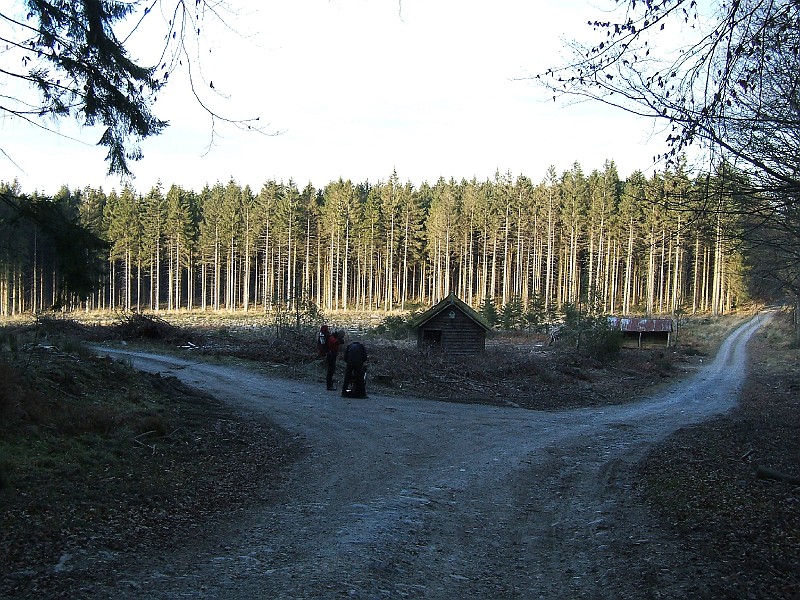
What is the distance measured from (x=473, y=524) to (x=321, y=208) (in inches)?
3087

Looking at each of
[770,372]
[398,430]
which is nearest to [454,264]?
[770,372]

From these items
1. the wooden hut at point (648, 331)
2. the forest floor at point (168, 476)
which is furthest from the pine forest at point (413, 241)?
the forest floor at point (168, 476)

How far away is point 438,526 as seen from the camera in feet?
22.7

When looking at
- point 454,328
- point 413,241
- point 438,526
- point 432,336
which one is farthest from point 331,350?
point 413,241

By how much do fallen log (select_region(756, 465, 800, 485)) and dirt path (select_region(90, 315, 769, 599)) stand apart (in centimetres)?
175

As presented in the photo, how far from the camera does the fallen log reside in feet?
27.0

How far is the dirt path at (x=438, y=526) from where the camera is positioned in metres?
5.25

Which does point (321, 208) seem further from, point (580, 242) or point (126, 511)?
point (126, 511)

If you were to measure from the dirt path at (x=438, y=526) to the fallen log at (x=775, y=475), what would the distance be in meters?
1.75

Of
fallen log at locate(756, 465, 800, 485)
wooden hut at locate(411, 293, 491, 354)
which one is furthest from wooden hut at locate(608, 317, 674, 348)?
fallen log at locate(756, 465, 800, 485)

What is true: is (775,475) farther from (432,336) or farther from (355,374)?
(432,336)

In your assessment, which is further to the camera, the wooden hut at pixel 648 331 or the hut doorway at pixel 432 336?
the wooden hut at pixel 648 331

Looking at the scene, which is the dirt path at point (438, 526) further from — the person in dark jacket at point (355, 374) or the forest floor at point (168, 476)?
the person in dark jacket at point (355, 374)

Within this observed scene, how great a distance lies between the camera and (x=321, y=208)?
83375mm
